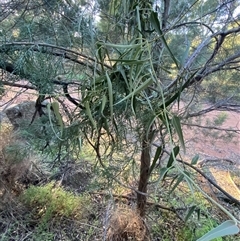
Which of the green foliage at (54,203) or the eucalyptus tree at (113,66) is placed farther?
the green foliage at (54,203)

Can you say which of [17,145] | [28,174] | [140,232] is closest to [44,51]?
[17,145]

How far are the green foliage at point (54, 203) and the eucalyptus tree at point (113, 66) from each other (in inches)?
17.1

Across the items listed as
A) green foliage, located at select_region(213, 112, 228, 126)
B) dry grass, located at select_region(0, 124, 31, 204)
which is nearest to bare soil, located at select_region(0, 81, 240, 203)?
green foliage, located at select_region(213, 112, 228, 126)

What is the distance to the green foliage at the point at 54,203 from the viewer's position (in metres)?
1.38

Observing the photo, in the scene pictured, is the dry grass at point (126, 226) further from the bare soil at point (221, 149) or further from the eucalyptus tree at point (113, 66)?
the bare soil at point (221, 149)

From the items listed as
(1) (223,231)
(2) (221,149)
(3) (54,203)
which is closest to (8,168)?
(3) (54,203)

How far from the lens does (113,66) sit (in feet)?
1.40

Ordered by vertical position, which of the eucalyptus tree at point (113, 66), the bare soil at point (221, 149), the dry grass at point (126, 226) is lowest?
the bare soil at point (221, 149)

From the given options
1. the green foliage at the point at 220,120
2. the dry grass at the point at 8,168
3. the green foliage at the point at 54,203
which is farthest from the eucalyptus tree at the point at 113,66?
the green foliage at the point at 220,120

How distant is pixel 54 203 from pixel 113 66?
1190 mm

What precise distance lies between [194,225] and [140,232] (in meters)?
0.31

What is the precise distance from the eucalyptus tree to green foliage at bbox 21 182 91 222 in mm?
434

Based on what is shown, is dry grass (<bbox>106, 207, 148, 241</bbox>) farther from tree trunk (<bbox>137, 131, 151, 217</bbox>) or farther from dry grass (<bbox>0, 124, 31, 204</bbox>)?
dry grass (<bbox>0, 124, 31, 204</bbox>)

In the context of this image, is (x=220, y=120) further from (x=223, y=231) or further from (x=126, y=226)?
(x=223, y=231)
